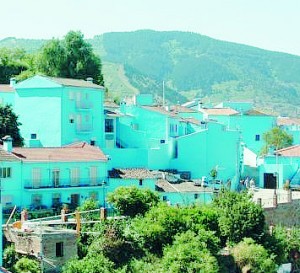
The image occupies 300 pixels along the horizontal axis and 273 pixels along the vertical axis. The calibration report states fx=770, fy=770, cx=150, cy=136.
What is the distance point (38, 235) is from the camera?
3141 centimetres

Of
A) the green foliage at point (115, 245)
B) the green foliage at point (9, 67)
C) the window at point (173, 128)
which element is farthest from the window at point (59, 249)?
the green foliage at point (9, 67)

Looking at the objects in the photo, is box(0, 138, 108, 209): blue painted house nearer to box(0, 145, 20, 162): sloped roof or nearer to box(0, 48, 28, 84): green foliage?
box(0, 145, 20, 162): sloped roof

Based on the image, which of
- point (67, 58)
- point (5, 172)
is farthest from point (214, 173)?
point (67, 58)

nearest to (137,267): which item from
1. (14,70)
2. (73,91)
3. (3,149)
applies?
(3,149)

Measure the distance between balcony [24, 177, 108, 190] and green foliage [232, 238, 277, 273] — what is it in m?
8.93

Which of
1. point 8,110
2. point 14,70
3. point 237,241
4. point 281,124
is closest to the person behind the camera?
point 237,241

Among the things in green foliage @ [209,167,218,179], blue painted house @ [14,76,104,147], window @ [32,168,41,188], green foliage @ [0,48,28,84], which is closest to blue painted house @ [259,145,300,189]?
green foliage @ [209,167,218,179]

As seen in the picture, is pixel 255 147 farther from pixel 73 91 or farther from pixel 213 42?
pixel 213 42

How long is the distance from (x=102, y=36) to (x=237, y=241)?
14615cm

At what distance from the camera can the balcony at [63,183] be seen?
3878 centimetres

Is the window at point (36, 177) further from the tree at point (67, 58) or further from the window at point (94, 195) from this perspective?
the tree at point (67, 58)

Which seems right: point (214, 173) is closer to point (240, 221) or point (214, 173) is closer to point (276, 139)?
point (240, 221)

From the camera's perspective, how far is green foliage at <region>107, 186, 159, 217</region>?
122 feet

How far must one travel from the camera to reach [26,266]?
30469 millimetres
